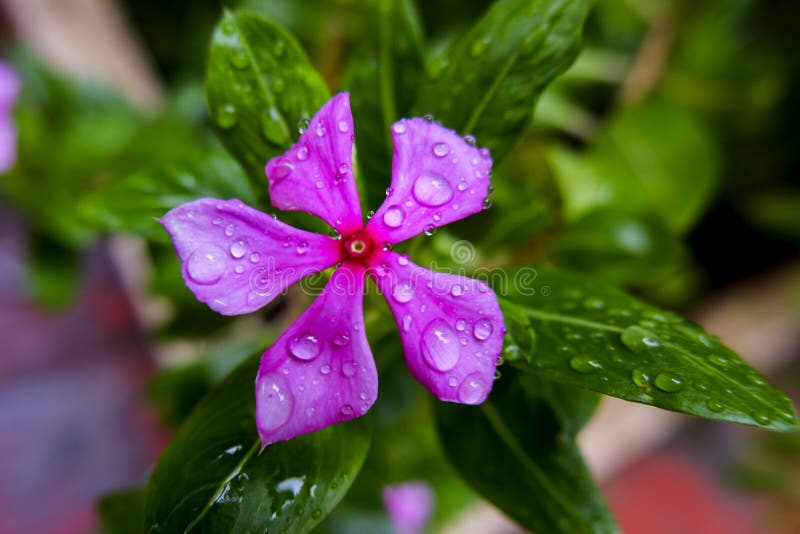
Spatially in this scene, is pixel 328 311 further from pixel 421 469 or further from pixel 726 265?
pixel 726 265

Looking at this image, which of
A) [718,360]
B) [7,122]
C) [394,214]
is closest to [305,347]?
[394,214]

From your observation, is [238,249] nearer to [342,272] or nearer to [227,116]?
[342,272]

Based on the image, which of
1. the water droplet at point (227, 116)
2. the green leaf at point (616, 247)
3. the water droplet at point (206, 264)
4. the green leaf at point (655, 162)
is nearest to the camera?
the water droplet at point (206, 264)

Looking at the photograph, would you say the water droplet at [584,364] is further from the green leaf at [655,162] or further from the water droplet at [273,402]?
the green leaf at [655,162]

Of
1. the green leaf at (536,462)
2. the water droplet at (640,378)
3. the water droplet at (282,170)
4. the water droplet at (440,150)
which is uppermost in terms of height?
the water droplet at (282,170)

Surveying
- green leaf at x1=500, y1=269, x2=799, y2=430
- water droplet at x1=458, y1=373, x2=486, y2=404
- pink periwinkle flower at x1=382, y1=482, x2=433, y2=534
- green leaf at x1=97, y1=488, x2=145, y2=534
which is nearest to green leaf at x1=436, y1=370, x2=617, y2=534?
green leaf at x1=500, y1=269, x2=799, y2=430

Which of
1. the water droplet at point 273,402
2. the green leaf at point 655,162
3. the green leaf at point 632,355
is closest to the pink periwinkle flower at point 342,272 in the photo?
the water droplet at point 273,402

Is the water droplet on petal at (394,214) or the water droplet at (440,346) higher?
the water droplet on petal at (394,214)
